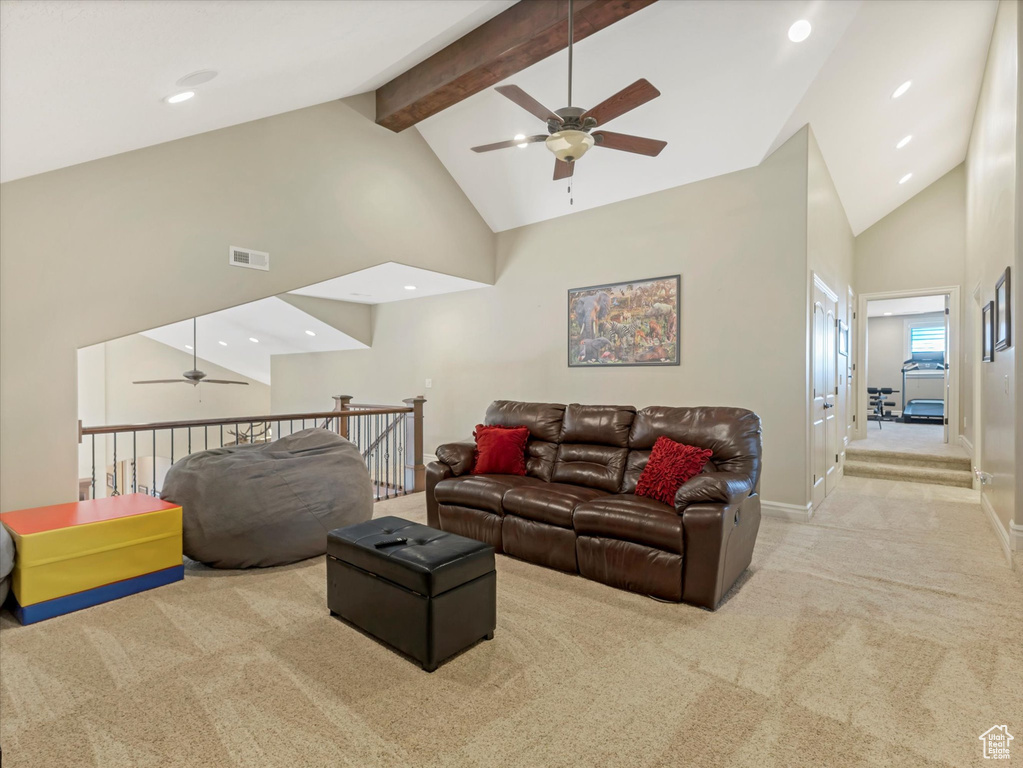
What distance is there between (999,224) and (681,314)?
2.28 metres

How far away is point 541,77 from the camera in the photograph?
4.21 m

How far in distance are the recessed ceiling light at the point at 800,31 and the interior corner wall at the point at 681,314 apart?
933 mm

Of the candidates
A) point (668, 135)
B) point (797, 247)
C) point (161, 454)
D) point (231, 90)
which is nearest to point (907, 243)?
point (797, 247)

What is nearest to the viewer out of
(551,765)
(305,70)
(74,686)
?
(551,765)

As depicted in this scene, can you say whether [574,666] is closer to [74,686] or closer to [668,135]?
[74,686]

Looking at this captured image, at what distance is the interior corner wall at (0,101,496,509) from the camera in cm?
299

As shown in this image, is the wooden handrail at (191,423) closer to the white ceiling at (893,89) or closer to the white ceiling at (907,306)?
the white ceiling at (893,89)

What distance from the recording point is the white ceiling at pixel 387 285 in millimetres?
5551

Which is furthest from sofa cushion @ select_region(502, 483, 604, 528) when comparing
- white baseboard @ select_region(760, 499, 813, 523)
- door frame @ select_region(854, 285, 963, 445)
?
door frame @ select_region(854, 285, 963, 445)

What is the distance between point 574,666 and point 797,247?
3689 mm

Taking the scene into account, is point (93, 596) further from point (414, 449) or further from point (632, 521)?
point (414, 449)

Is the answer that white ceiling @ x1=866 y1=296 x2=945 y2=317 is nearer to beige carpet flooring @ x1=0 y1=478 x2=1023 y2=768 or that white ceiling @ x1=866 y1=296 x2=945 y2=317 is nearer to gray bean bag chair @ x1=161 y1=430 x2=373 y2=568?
A: beige carpet flooring @ x1=0 y1=478 x2=1023 y2=768

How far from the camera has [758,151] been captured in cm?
423

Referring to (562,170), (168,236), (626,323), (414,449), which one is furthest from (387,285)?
(562,170)
